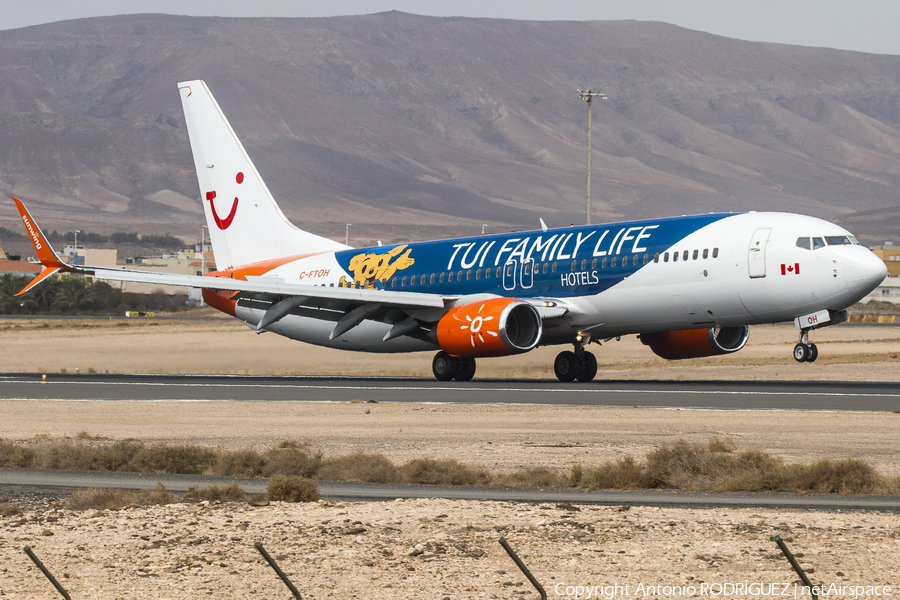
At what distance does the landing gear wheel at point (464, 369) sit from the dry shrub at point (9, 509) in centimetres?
2491

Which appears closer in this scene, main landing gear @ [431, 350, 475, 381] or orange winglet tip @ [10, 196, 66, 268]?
orange winglet tip @ [10, 196, 66, 268]

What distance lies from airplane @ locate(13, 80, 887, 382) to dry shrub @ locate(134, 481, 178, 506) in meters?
20.0

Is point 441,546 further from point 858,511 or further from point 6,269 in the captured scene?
point 6,269

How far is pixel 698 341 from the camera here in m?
38.9

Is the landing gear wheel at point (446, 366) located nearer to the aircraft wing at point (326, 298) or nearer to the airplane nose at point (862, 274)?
the aircraft wing at point (326, 298)

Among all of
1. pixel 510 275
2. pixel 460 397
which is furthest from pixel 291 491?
pixel 510 275

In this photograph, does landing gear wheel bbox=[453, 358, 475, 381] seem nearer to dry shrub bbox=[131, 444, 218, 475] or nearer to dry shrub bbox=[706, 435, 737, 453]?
dry shrub bbox=[706, 435, 737, 453]

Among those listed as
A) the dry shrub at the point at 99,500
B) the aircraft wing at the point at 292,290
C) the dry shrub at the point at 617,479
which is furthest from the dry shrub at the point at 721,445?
the aircraft wing at the point at 292,290

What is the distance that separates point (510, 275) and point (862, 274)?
11268 millimetres

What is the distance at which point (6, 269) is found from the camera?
149m

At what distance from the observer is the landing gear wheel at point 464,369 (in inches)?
1580

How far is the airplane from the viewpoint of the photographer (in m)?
33.6

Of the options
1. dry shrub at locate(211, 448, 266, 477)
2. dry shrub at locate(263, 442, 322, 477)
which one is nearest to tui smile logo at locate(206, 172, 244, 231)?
dry shrub at locate(211, 448, 266, 477)

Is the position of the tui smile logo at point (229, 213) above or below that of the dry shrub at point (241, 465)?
above
